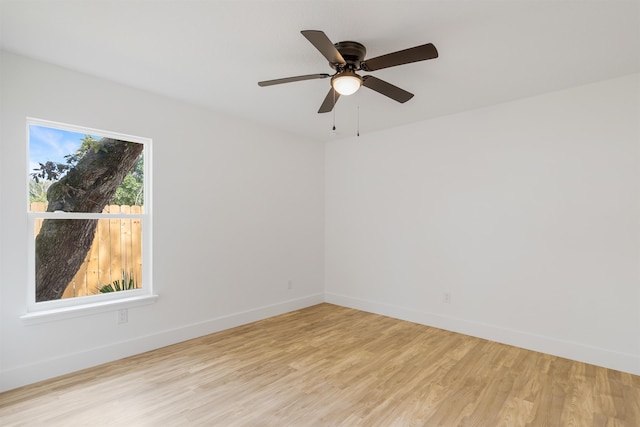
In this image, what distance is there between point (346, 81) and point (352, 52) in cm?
23

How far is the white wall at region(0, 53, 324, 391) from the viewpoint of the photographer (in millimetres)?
2506

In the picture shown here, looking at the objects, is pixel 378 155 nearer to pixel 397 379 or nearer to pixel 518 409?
pixel 397 379

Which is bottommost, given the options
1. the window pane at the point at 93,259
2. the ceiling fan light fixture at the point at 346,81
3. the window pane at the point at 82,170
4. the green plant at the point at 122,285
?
the green plant at the point at 122,285

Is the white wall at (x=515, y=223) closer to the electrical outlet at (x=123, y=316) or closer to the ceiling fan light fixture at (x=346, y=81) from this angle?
the ceiling fan light fixture at (x=346, y=81)

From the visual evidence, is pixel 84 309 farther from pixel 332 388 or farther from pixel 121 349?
pixel 332 388

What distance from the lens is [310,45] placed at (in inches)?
90.5

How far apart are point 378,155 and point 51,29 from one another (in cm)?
356

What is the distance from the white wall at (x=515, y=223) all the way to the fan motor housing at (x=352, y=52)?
2021 millimetres

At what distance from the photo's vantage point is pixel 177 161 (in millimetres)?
3455

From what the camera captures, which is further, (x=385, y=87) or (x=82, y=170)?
(x=82, y=170)

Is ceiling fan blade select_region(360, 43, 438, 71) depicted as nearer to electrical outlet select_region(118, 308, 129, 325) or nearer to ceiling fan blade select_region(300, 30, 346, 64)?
ceiling fan blade select_region(300, 30, 346, 64)

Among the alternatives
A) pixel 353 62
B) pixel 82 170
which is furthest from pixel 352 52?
pixel 82 170

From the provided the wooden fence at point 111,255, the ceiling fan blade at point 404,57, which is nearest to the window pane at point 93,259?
the wooden fence at point 111,255

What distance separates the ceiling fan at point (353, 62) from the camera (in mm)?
1923
